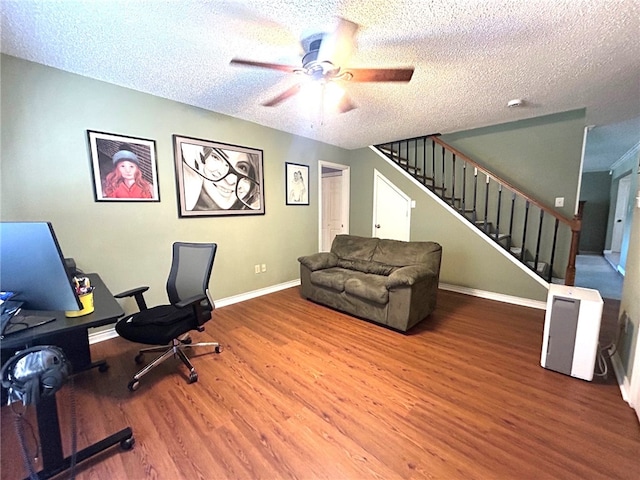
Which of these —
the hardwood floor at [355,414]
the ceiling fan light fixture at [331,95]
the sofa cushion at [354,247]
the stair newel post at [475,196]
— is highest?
the ceiling fan light fixture at [331,95]

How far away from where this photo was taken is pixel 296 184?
4.18 meters

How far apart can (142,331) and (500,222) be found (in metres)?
4.62

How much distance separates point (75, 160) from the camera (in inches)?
90.7

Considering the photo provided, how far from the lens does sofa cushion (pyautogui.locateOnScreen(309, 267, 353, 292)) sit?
309cm

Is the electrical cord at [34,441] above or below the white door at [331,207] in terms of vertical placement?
below

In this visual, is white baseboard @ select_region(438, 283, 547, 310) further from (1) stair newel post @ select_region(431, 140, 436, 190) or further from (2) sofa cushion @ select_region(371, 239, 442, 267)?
(1) stair newel post @ select_region(431, 140, 436, 190)

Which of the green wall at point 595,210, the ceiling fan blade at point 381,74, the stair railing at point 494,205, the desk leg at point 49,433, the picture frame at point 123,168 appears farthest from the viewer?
the green wall at point 595,210

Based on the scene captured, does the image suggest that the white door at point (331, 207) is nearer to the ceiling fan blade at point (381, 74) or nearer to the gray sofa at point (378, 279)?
the gray sofa at point (378, 279)

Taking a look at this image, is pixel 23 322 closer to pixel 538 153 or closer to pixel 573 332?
pixel 573 332

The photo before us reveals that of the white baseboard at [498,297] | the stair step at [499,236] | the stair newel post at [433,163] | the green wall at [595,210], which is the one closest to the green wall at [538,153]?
the stair newel post at [433,163]

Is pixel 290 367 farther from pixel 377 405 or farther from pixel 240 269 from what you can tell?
pixel 240 269

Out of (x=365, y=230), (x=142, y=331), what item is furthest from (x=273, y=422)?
(x=365, y=230)

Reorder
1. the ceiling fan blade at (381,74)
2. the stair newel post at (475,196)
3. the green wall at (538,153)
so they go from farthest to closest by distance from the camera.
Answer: the stair newel post at (475,196), the green wall at (538,153), the ceiling fan blade at (381,74)

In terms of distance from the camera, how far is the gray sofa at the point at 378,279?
262cm
